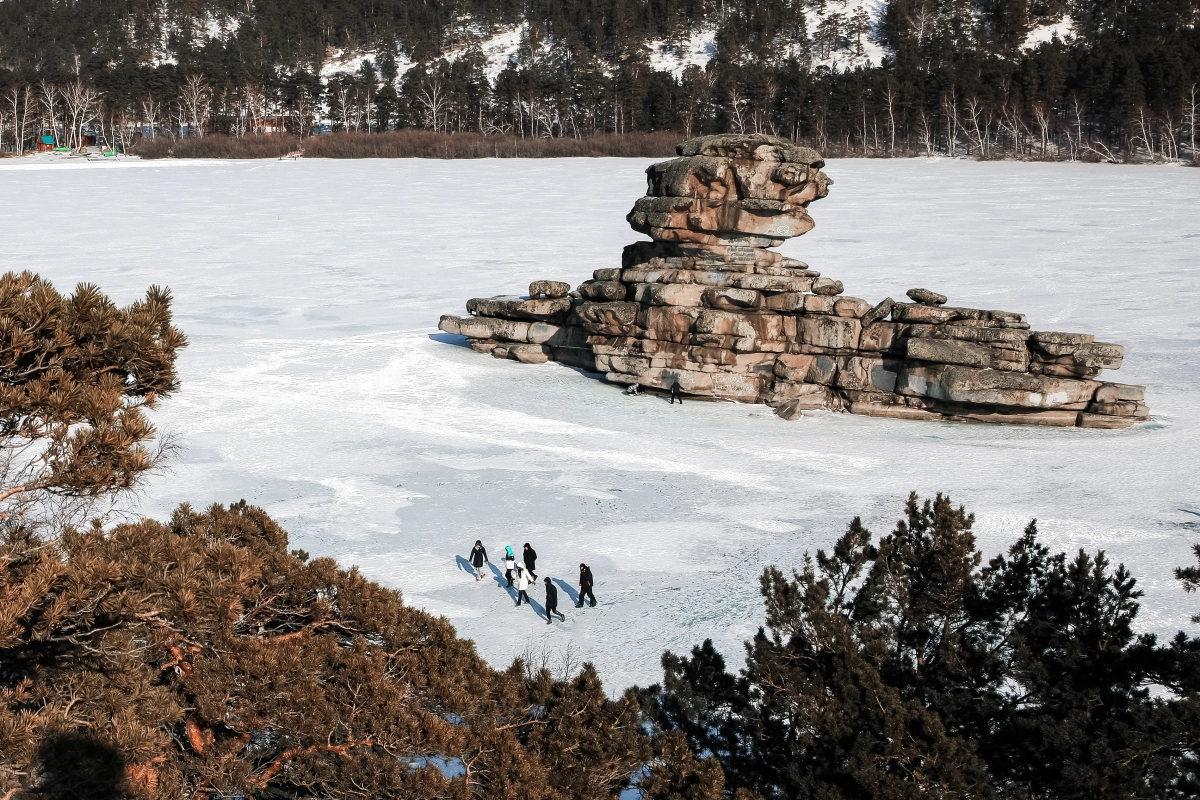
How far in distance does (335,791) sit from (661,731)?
3263 mm

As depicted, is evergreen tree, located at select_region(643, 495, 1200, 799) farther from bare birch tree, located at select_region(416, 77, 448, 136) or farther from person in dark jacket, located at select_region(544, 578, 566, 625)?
bare birch tree, located at select_region(416, 77, 448, 136)

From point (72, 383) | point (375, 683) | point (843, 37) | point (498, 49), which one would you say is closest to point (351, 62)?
point (498, 49)

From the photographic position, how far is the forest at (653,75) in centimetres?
9962

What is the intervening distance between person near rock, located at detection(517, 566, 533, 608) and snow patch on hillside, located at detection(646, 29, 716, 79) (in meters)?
123

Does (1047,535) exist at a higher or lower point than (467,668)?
lower

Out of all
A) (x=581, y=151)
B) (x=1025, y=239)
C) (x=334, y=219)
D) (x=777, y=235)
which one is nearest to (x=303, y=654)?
(x=777, y=235)

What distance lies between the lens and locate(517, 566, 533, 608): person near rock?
18.8 metres

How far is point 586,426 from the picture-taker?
29.6 m

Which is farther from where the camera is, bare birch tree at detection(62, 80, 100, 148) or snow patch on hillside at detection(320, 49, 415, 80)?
snow patch on hillside at detection(320, 49, 415, 80)

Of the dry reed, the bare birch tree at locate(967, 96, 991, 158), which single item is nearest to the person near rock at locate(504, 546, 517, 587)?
the dry reed

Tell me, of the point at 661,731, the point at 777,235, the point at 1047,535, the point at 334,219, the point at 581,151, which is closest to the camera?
the point at 661,731

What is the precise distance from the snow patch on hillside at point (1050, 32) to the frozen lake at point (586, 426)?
7054cm

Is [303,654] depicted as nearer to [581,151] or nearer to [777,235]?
[777,235]

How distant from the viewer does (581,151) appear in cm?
9881
